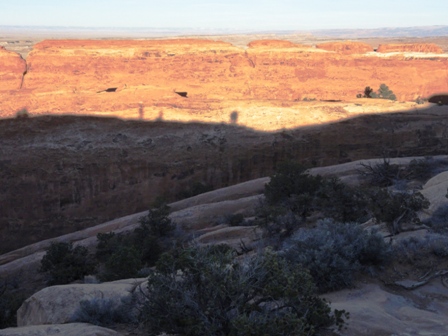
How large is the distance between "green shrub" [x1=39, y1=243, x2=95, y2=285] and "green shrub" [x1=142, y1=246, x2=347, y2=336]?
303 inches

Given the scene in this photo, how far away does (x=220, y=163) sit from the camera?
2238cm

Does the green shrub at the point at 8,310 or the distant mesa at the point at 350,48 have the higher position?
the distant mesa at the point at 350,48

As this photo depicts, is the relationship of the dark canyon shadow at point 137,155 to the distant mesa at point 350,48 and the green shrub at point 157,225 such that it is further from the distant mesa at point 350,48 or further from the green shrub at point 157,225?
the distant mesa at point 350,48

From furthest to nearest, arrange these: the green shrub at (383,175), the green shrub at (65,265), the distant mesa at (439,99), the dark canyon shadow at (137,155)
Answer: the distant mesa at (439,99) < the dark canyon shadow at (137,155) < the green shrub at (383,175) < the green shrub at (65,265)

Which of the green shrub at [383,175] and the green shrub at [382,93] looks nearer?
the green shrub at [383,175]

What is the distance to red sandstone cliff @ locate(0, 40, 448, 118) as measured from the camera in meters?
34.2

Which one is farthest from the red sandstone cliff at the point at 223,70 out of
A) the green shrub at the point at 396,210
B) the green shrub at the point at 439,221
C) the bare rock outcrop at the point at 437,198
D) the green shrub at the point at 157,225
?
the green shrub at the point at 396,210

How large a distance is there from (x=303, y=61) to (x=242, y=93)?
6.39 meters

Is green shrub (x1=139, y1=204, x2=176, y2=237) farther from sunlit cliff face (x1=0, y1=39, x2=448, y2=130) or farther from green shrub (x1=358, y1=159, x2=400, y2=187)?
sunlit cliff face (x1=0, y1=39, x2=448, y2=130)

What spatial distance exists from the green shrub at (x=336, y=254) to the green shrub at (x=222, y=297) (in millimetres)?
1387

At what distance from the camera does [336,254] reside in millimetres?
5836

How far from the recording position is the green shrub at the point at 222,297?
13.3 ft

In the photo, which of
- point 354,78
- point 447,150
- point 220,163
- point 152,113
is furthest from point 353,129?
point 354,78

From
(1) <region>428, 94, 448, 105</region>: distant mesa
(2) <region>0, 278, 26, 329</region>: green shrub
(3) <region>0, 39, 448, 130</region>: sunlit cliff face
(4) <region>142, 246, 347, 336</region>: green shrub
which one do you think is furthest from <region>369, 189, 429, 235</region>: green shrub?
(1) <region>428, 94, 448, 105</region>: distant mesa
